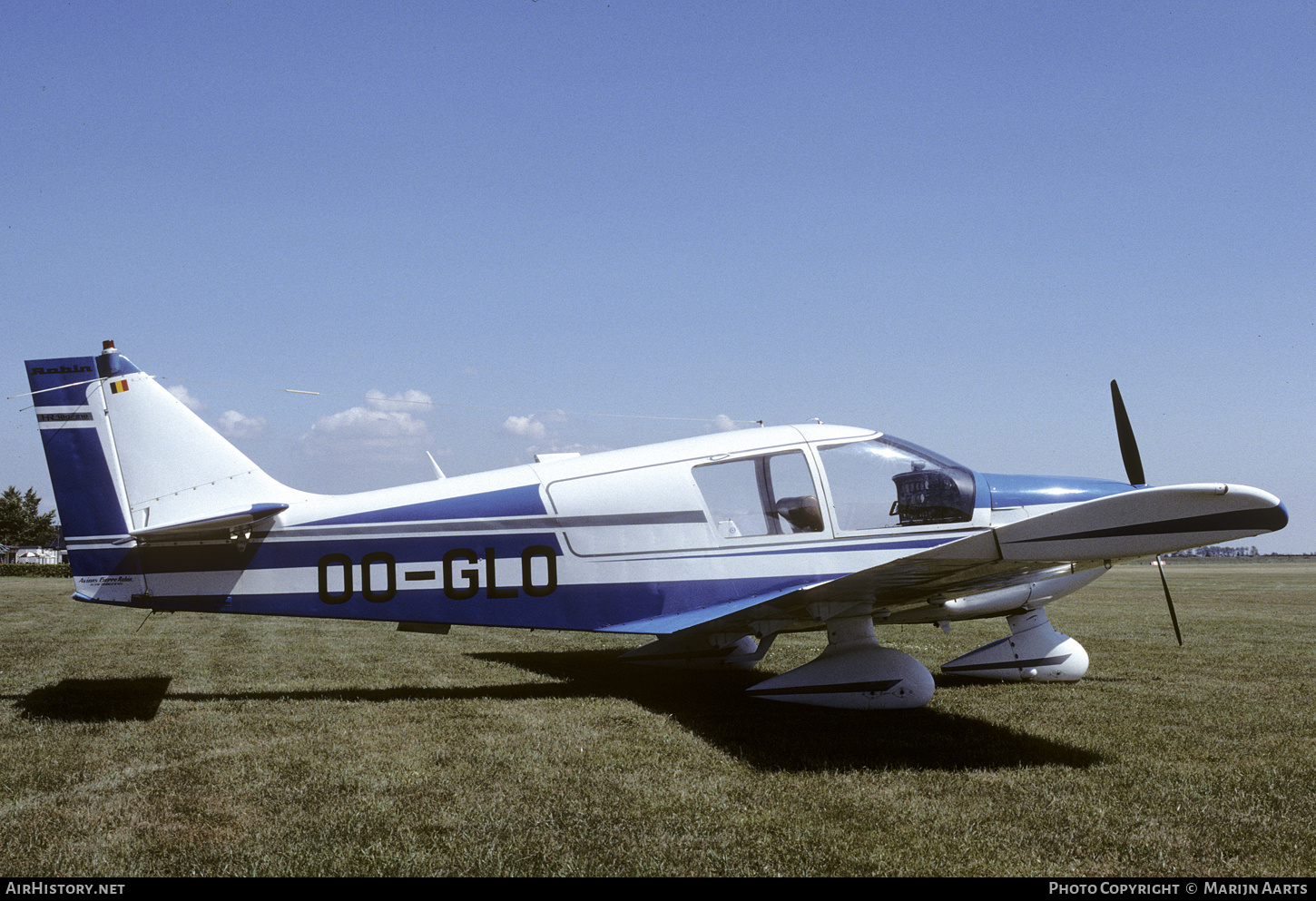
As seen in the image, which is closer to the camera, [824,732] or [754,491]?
[824,732]

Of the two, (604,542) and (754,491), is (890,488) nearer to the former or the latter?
(754,491)

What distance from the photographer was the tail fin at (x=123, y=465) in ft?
22.4

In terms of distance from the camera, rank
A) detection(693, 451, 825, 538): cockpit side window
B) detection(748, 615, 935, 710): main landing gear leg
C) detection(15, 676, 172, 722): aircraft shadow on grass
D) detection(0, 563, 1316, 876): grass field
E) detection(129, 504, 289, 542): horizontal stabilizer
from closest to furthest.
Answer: detection(0, 563, 1316, 876): grass field, detection(748, 615, 935, 710): main landing gear leg, detection(15, 676, 172, 722): aircraft shadow on grass, detection(129, 504, 289, 542): horizontal stabilizer, detection(693, 451, 825, 538): cockpit side window

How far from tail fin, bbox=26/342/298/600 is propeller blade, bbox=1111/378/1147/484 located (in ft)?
26.2

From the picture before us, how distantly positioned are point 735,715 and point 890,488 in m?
2.30

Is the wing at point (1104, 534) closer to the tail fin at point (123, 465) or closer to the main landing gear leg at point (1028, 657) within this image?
the main landing gear leg at point (1028, 657)

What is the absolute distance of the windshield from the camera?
6887 mm

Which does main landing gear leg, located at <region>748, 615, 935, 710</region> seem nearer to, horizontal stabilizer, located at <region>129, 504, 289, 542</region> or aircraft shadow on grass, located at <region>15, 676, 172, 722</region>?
horizontal stabilizer, located at <region>129, 504, 289, 542</region>

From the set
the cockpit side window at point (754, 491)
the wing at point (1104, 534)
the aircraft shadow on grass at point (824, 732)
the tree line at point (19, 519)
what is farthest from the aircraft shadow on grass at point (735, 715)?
the tree line at point (19, 519)

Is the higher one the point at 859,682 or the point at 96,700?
the point at 96,700

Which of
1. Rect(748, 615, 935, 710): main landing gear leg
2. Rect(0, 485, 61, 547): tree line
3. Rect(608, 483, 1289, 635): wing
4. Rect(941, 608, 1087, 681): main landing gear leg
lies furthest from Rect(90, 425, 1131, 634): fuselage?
Rect(0, 485, 61, 547): tree line

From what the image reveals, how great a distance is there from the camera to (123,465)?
273 inches

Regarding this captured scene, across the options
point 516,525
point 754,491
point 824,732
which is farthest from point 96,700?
point 824,732
